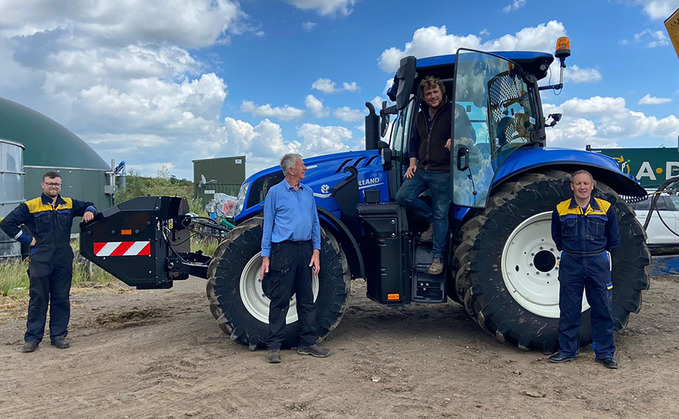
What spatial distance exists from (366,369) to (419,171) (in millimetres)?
1917

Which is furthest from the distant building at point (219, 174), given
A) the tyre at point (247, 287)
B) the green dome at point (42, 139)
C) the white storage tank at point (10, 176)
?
the tyre at point (247, 287)

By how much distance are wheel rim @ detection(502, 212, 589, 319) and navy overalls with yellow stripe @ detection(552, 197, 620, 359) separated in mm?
357

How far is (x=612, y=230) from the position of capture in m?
4.50

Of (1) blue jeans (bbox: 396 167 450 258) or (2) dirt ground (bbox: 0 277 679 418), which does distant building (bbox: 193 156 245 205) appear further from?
(1) blue jeans (bbox: 396 167 450 258)

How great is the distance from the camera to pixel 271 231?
15.3 ft

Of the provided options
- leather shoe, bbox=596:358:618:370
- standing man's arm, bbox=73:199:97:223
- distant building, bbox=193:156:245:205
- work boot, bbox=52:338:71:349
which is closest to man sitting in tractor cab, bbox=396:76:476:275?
leather shoe, bbox=596:358:618:370

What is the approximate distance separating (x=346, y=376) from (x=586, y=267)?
223 centimetres

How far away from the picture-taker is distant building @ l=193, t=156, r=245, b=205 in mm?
25812

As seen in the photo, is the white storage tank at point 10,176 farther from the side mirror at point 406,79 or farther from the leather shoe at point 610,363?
the leather shoe at point 610,363

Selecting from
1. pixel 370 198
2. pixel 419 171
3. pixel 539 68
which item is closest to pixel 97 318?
pixel 370 198

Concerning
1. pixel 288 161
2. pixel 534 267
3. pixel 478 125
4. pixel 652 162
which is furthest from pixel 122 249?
pixel 652 162

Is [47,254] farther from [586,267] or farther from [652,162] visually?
[652,162]

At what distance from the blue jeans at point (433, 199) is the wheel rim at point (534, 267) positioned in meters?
0.62

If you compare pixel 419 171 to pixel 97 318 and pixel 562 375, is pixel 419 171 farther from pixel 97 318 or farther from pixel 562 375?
pixel 97 318
